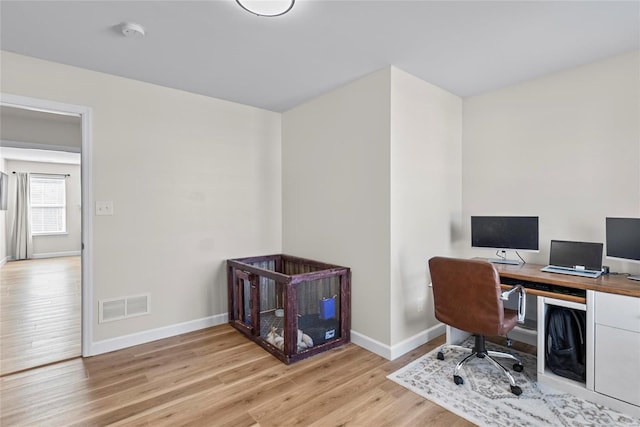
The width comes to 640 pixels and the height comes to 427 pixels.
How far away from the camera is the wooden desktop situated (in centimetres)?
190

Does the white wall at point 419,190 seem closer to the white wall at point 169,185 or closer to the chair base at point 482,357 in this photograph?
the chair base at point 482,357

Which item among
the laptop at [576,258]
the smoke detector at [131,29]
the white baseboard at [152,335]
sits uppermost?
the smoke detector at [131,29]

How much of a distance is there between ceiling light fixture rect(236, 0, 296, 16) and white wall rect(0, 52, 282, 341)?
5.60 feet

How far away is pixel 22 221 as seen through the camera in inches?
299

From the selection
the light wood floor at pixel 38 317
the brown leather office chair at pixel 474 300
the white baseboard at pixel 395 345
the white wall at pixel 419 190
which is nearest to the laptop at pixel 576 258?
the brown leather office chair at pixel 474 300

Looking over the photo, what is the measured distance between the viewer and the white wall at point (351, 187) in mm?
2707

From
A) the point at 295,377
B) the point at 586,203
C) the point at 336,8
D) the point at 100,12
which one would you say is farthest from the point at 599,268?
the point at 100,12

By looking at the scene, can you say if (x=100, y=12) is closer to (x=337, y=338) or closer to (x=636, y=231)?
(x=337, y=338)

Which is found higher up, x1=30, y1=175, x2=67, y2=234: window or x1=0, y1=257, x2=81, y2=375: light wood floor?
x1=30, y1=175, x2=67, y2=234: window

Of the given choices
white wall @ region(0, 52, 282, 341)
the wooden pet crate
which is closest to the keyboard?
the wooden pet crate

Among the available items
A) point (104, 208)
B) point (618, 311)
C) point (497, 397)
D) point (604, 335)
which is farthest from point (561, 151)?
point (104, 208)

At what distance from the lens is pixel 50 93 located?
2.57 m

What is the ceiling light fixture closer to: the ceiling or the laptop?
the ceiling

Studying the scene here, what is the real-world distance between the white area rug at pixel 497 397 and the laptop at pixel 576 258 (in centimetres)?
80
